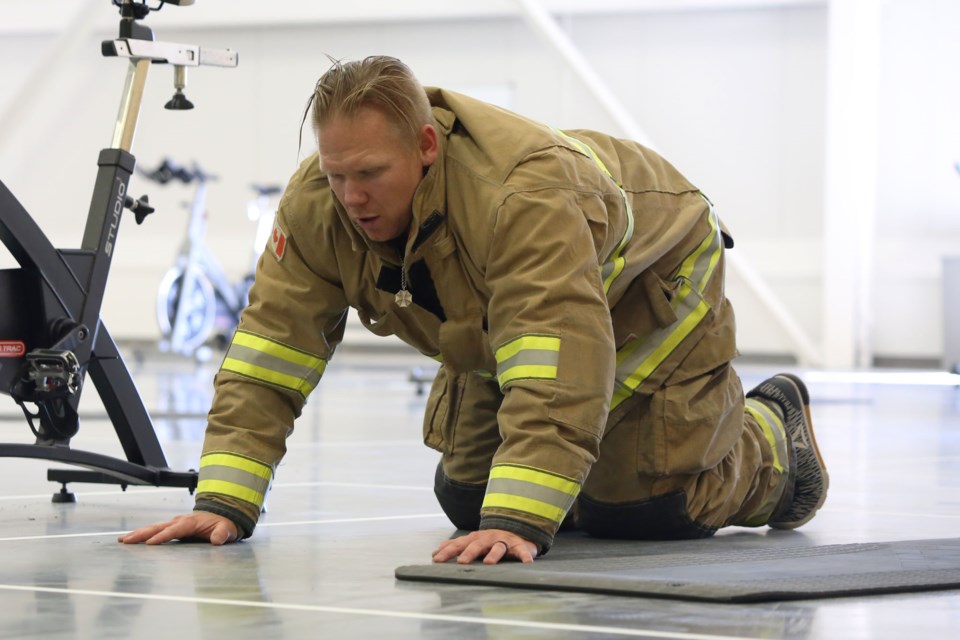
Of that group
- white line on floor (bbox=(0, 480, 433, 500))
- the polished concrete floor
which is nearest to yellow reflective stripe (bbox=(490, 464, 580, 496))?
the polished concrete floor

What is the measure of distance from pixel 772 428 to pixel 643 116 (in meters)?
9.97

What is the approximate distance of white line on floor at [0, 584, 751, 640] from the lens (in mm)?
1543

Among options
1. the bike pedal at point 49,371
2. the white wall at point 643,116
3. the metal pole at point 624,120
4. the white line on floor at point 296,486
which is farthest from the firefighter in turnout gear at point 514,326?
the white wall at point 643,116

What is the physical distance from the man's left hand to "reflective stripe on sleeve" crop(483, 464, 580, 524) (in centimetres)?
4

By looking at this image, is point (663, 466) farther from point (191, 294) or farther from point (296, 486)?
point (191, 294)

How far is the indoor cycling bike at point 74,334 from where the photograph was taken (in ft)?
8.97

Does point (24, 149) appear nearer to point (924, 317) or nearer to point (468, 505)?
point (924, 317)

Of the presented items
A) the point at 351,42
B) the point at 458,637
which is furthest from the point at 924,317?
the point at 458,637

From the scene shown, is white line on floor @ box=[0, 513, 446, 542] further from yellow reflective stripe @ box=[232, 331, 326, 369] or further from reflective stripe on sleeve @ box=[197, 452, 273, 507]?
yellow reflective stripe @ box=[232, 331, 326, 369]

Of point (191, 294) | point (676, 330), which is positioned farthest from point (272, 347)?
point (191, 294)

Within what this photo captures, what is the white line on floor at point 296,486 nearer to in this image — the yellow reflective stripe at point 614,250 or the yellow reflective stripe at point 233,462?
the yellow reflective stripe at point 233,462

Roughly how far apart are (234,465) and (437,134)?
0.66 meters

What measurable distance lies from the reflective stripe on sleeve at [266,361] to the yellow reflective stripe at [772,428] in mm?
925

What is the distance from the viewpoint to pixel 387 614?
5.61 feet
